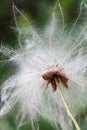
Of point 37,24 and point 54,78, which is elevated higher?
point 37,24

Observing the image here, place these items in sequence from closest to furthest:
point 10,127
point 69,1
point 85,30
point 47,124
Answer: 1. point 85,30
2. point 47,124
3. point 10,127
4. point 69,1

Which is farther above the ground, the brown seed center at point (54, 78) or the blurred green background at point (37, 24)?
the blurred green background at point (37, 24)

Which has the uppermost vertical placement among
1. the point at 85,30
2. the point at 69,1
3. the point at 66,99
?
the point at 69,1

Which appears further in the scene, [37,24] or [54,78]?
[37,24]

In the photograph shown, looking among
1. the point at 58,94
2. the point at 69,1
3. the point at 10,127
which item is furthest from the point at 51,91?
the point at 69,1

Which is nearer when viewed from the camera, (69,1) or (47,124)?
(47,124)

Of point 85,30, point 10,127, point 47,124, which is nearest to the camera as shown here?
point 85,30

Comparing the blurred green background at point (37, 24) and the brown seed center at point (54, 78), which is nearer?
the brown seed center at point (54, 78)

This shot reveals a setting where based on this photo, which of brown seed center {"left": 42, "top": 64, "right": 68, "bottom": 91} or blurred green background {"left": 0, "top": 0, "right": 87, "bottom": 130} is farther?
blurred green background {"left": 0, "top": 0, "right": 87, "bottom": 130}

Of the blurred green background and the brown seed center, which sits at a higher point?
the blurred green background

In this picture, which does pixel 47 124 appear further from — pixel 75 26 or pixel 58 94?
pixel 75 26

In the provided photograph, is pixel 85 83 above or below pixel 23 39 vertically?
below
